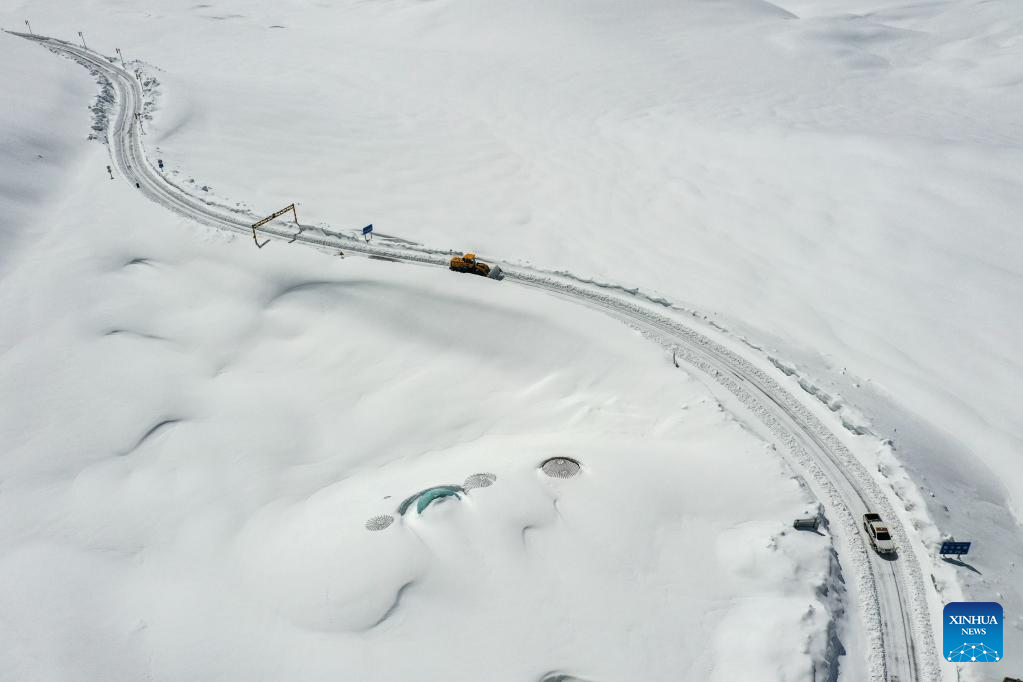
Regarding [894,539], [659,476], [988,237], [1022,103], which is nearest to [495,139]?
[988,237]

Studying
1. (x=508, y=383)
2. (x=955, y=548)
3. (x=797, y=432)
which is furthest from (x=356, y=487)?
(x=955, y=548)

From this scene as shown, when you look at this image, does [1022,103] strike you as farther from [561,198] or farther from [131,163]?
[131,163]

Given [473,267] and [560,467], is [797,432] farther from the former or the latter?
[473,267]

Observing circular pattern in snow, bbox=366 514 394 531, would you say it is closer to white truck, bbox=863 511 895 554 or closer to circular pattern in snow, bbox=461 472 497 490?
circular pattern in snow, bbox=461 472 497 490

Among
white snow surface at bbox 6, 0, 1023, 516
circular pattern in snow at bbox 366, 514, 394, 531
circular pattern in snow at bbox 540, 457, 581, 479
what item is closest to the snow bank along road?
white snow surface at bbox 6, 0, 1023, 516

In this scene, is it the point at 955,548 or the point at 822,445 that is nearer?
the point at 955,548

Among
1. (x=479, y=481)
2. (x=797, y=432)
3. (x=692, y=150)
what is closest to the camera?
(x=479, y=481)
